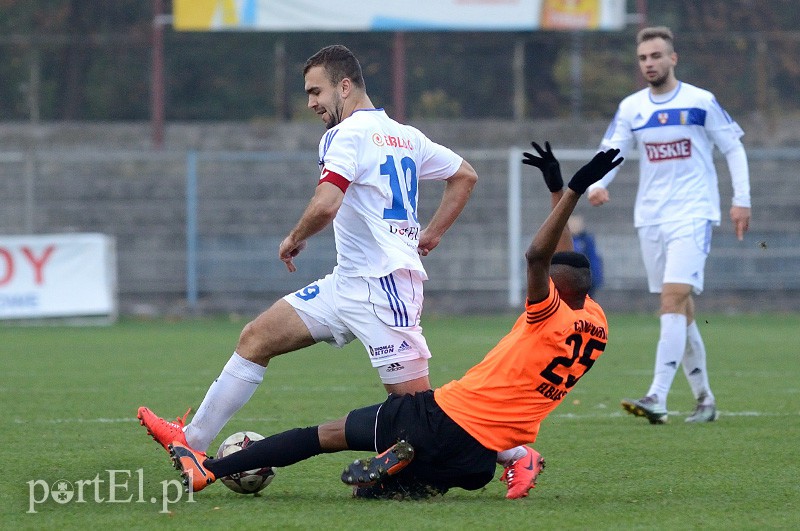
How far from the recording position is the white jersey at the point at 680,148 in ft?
28.0

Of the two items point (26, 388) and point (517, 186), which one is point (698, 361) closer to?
point (26, 388)

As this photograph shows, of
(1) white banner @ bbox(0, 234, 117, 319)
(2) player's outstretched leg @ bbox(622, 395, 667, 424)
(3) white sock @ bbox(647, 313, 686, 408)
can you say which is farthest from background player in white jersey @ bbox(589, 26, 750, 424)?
(1) white banner @ bbox(0, 234, 117, 319)

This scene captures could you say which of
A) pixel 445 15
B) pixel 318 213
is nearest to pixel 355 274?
pixel 318 213

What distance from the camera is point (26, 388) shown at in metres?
10.2

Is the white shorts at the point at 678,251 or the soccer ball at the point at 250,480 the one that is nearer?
the soccer ball at the point at 250,480

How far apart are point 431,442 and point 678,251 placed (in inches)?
138

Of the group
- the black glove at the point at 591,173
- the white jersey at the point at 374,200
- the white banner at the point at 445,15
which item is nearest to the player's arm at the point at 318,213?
the white jersey at the point at 374,200

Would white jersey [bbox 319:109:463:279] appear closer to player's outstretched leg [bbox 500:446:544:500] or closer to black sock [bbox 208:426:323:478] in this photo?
black sock [bbox 208:426:323:478]

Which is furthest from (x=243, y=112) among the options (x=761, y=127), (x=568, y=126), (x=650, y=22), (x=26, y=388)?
(x=26, y=388)

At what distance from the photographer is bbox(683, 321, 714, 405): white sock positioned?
8398 mm

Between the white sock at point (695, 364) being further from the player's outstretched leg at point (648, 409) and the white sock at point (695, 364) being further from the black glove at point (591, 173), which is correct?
the black glove at point (591, 173)

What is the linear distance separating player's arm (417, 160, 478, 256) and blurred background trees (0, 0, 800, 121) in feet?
59.4

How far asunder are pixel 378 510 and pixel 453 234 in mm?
15589

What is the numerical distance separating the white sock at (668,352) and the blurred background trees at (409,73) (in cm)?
1638
